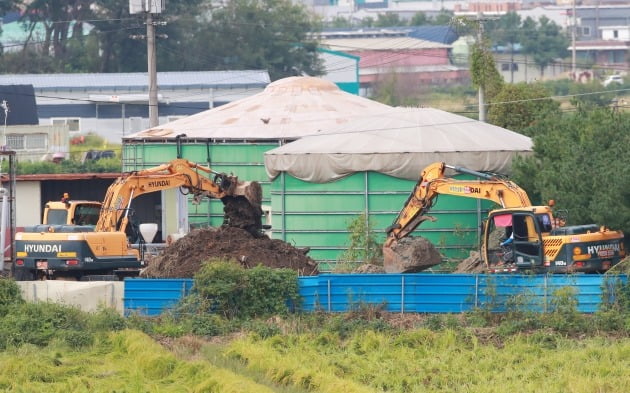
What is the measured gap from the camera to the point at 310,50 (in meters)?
105

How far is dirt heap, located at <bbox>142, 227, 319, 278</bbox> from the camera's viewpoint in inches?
1238

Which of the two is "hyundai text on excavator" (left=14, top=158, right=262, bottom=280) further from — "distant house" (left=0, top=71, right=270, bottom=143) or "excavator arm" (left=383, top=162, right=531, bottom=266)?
"distant house" (left=0, top=71, right=270, bottom=143)

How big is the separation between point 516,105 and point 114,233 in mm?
23129

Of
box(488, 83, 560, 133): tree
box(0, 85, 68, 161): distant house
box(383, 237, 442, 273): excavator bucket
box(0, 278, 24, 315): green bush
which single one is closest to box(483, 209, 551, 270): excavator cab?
box(383, 237, 442, 273): excavator bucket

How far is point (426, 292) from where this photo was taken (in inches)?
1135

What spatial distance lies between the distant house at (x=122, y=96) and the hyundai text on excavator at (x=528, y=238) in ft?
180

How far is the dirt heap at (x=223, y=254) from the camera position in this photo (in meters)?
31.4

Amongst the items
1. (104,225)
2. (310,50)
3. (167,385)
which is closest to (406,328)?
(167,385)

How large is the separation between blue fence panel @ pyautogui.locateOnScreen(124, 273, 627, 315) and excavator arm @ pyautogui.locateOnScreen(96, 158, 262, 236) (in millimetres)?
4180

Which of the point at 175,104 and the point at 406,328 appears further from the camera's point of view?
the point at 175,104

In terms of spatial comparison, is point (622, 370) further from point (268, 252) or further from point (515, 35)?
point (515, 35)

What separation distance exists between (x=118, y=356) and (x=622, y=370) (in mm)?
9014

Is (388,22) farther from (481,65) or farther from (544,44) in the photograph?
(481,65)

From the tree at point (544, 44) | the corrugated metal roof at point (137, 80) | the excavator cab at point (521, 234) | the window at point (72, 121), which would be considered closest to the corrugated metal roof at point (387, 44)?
the tree at point (544, 44)
